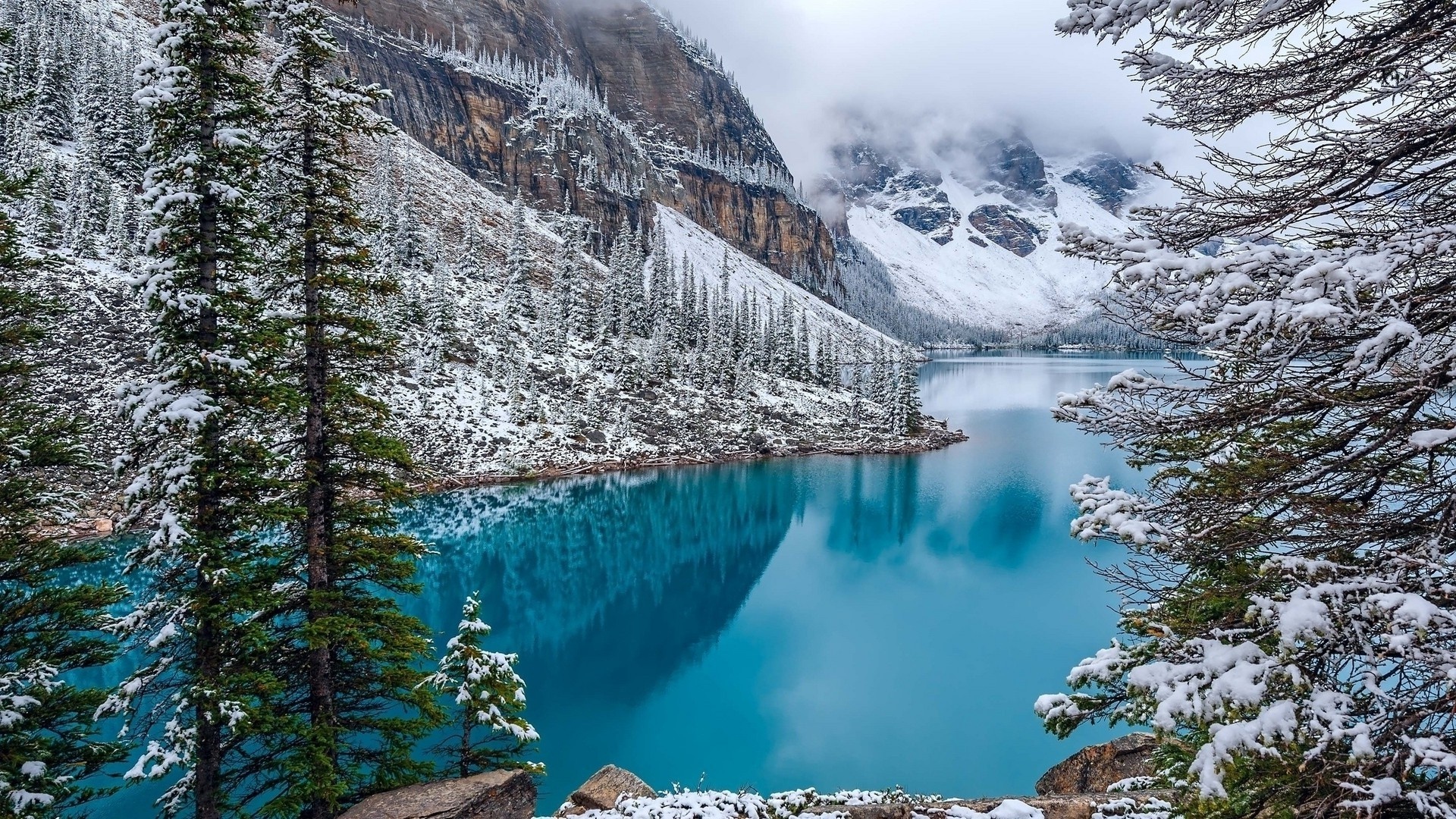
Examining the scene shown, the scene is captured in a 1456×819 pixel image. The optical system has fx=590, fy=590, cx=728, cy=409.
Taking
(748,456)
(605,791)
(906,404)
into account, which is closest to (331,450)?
(605,791)

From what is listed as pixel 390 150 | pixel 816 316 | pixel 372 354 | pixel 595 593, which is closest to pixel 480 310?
pixel 390 150

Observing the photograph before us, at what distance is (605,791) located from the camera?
36.1 ft

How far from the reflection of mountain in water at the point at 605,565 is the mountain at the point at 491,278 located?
18.8 feet

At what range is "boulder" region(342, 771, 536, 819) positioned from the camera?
8.16 m

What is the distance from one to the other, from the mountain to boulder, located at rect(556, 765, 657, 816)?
6.84 meters

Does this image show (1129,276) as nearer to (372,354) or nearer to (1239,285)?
(1239,285)

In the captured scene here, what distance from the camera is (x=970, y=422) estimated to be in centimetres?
7662

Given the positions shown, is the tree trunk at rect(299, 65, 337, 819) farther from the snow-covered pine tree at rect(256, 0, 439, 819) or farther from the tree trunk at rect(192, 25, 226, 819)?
the tree trunk at rect(192, 25, 226, 819)

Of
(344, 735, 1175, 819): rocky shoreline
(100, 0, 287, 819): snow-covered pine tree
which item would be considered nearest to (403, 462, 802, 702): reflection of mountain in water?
(344, 735, 1175, 819): rocky shoreline

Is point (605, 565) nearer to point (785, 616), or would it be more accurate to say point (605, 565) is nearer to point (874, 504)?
point (785, 616)

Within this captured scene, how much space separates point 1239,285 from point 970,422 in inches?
3110

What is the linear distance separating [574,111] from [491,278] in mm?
78212

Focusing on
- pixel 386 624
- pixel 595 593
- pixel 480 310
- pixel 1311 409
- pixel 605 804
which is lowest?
pixel 595 593

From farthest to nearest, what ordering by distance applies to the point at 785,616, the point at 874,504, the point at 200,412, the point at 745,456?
the point at 745,456 → the point at 874,504 → the point at 785,616 → the point at 200,412
